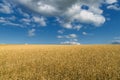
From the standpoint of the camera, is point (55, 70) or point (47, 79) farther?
point (55, 70)

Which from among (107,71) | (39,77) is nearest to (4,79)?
(39,77)

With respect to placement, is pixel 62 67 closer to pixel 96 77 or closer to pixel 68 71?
pixel 68 71

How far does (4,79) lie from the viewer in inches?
489

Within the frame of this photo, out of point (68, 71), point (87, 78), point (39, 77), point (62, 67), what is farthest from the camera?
point (62, 67)

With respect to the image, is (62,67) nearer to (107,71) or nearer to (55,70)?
(55,70)

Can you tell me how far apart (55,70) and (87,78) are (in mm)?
3368

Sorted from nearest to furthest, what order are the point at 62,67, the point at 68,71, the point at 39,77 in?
the point at 39,77 → the point at 68,71 → the point at 62,67

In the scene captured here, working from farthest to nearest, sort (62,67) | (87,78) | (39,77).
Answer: (62,67)
(39,77)
(87,78)

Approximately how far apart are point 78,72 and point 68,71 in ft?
3.02

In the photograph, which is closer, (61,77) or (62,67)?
(61,77)

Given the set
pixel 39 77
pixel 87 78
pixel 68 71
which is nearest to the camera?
pixel 87 78

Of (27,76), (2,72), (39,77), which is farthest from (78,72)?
(2,72)

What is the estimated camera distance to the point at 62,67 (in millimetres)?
15156

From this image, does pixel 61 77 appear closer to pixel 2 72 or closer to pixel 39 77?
pixel 39 77
